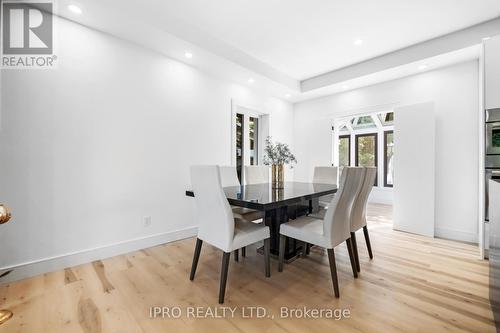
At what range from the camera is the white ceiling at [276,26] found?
241 centimetres

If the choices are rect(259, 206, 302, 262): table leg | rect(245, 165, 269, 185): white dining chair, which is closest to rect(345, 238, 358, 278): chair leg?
rect(259, 206, 302, 262): table leg

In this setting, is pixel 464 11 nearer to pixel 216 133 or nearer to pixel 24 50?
pixel 216 133

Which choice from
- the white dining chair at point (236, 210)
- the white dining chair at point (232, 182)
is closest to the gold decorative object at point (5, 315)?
the white dining chair at point (236, 210)

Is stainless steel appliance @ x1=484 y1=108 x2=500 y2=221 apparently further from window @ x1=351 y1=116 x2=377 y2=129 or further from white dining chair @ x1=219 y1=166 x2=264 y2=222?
window @ x1=351 y1=116 x2=377 y2=129

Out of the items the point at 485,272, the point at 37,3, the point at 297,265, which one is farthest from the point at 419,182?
the point at 37,3

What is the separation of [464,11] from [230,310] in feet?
12.8

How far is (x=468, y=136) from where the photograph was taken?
10.5 feet

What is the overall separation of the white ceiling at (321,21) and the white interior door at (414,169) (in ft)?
3.68

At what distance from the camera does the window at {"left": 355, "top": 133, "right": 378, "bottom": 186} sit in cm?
639

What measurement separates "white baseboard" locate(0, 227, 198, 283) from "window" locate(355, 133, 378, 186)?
220 inches

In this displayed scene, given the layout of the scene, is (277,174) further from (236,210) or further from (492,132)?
(492,132)

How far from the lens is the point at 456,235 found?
3.29 meters

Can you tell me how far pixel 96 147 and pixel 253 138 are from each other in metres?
2.98

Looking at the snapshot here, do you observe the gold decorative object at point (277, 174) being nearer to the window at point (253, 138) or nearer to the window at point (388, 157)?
the window at point (253, 138)
